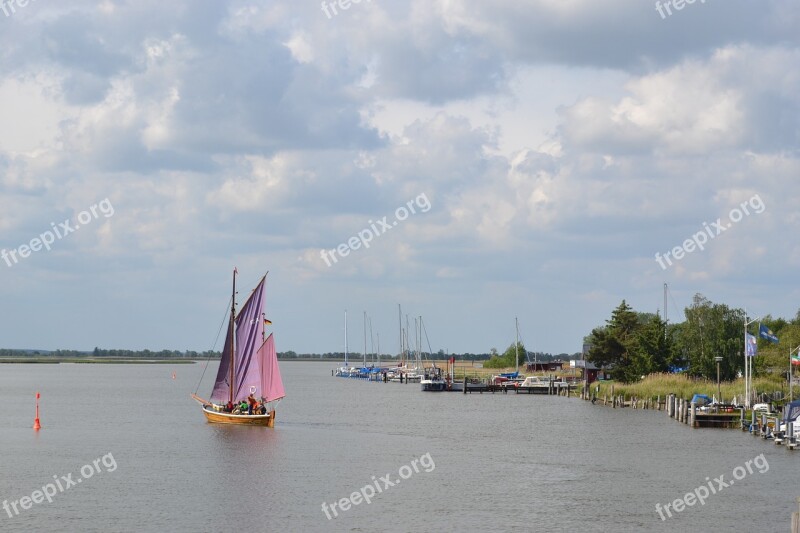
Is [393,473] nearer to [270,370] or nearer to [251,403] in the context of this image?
[270,370]

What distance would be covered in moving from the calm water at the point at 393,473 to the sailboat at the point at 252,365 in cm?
140

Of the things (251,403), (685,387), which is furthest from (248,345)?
(685,387)

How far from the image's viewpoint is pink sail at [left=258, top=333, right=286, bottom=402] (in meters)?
72.5

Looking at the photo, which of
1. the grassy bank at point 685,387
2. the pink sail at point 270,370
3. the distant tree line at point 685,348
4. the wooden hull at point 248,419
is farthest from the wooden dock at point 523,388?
the pink sail at point 270,370

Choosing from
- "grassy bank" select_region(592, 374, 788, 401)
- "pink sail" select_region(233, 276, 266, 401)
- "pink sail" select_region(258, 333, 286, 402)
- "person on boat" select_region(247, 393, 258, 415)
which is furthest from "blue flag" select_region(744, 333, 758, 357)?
"person on boat" select_region(247, 393, 258, 415)

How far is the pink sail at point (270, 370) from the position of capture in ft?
238

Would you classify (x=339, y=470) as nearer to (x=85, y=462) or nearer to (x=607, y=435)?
(x=85, y=462)

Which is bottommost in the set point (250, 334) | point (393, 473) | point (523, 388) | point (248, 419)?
point (523, 388)

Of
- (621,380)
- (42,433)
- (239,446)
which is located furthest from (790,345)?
(42,433)

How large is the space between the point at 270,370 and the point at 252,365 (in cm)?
134

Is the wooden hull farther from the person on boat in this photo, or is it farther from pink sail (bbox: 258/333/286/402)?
pink sail (bbox: 258/333/286/402)

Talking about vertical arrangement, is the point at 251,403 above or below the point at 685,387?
below

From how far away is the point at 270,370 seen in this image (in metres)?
72.7

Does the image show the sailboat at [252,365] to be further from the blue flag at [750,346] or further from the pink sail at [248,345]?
the blue flag at [750,346]
